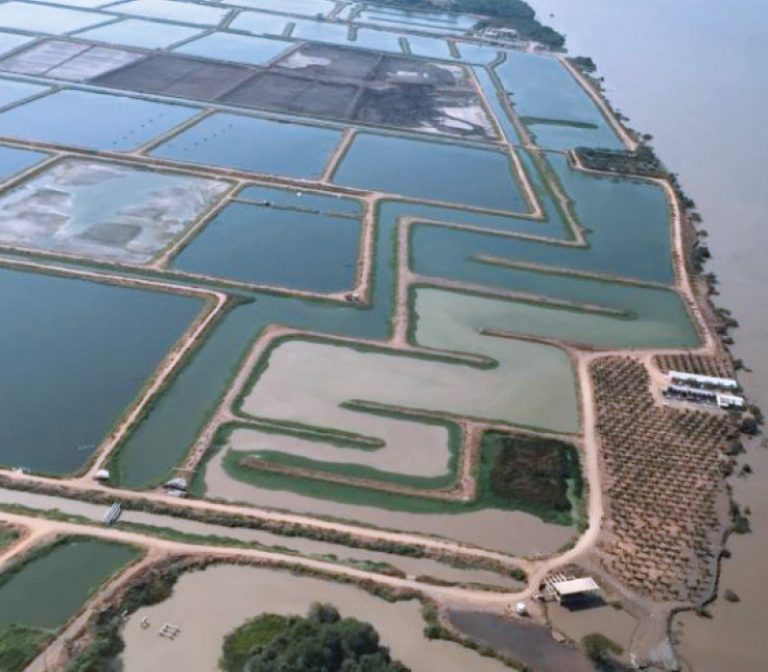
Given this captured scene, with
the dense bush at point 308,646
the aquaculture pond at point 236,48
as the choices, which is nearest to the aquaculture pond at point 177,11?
the aquaculture pond at point 236,48

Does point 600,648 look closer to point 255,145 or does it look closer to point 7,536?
point 7,536

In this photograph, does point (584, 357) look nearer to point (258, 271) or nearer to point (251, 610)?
point (258, 271)

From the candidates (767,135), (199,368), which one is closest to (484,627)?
(199,368)

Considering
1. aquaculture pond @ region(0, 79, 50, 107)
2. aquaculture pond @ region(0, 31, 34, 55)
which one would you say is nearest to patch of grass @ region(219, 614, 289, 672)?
aquaculture pond @ region(0, 79, 50, 107)

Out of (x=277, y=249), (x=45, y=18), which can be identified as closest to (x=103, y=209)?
(x=277, y=249)

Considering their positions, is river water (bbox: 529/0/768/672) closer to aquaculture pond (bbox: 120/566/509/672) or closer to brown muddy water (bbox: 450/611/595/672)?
brown muddy water (bbox: 450/611/595/672)

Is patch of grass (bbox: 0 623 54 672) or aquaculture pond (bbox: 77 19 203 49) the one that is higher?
aquaculture pond (bbox: 77 19 203 49)

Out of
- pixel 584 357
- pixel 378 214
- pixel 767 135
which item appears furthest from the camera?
pixel 767 135
